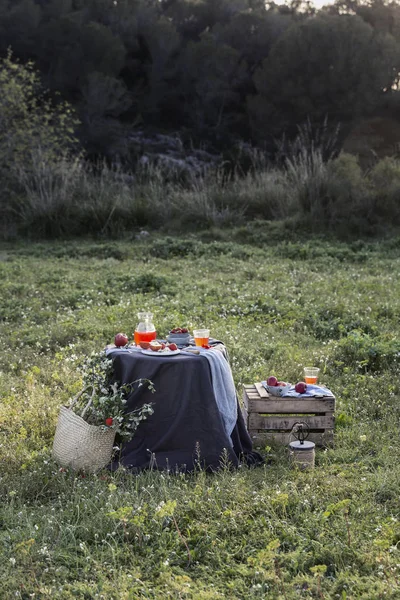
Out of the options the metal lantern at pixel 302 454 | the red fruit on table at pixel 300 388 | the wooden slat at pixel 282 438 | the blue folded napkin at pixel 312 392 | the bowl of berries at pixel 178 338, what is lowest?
the wooden slat at pixel 282 438

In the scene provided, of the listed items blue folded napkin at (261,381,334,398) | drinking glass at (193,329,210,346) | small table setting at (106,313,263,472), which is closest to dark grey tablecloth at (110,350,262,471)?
small table setting at (106,313,263,472)

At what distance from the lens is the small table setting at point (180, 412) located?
484 centimetres

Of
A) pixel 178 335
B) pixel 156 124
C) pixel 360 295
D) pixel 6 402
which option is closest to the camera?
pixel 178 335

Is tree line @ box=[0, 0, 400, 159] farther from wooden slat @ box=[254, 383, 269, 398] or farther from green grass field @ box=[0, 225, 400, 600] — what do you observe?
wooden slat @ box=[254, 383, 269, 398]

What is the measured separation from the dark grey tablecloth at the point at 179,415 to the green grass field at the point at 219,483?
209mm

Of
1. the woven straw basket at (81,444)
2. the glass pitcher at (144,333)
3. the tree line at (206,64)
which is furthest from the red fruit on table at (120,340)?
the tree line at (206,64)

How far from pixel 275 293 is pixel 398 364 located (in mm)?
3252

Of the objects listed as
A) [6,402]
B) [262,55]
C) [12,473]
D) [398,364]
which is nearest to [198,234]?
[398,364]

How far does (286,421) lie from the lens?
17.4 ft

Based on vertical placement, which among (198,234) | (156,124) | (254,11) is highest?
(254,11)

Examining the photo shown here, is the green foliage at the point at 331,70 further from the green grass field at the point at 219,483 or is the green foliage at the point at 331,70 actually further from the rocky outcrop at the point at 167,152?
the green grass field at the point at 219,483

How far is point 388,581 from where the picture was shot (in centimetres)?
337

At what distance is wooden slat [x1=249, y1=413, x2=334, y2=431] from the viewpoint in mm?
5250

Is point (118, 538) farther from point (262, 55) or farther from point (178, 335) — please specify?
point (262, 55)
